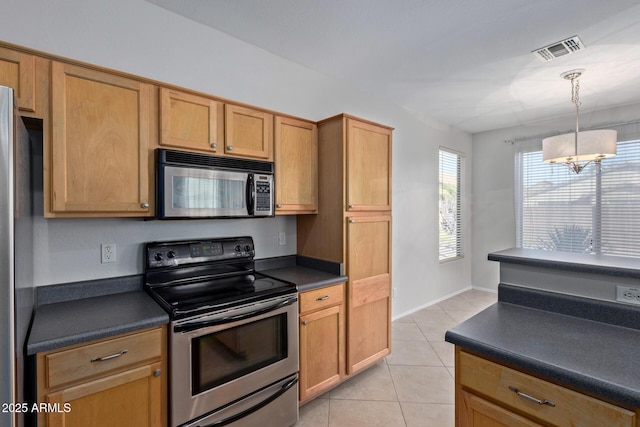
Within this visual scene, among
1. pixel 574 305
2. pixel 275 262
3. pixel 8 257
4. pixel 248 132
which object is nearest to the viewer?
pixel 8 257

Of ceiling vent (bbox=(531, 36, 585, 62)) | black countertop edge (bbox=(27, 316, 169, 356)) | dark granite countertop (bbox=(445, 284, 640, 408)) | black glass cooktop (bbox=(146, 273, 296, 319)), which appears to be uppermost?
ceiling vent (bbox=(531, 36, 585, 62))

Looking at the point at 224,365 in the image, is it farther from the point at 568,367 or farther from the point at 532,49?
the point at 532,49

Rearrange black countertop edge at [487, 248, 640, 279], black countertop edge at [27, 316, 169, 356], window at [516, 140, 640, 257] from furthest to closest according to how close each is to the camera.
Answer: window at [516, 140, 640, 257], black countertop edge at [487, 248, 640, 279], black countertop edge at [27, 316, 169, 356]

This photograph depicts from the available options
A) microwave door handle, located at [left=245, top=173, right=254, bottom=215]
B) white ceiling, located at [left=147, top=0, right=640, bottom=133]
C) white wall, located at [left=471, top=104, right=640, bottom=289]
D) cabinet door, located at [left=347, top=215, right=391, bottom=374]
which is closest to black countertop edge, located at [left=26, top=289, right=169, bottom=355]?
microwave door handle, located at [left=245, top=173, right=254, bottom=215]

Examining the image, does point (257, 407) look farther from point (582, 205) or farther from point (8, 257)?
point (582, 205)

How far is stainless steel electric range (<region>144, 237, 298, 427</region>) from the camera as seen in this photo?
1.57 metres

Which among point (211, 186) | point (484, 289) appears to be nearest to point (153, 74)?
point (211, 186)

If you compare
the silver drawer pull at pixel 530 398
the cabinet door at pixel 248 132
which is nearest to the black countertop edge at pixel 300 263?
the cabinet door at pixel 248 132

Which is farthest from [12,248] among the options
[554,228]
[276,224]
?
[554,228]

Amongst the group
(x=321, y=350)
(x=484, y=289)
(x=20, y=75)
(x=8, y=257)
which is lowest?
(x=484, y=289)

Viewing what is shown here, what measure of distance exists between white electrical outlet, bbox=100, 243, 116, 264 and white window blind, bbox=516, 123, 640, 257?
5275mm

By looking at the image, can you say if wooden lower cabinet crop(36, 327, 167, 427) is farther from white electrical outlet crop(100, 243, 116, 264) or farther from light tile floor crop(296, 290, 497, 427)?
light tile floor crop(296, 290, 497, 427)

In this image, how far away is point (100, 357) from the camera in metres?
1.35

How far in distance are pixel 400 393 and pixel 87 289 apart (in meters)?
2.33
